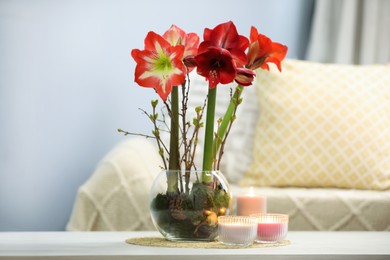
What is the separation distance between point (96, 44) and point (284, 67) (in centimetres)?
86

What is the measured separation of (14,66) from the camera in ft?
9.81

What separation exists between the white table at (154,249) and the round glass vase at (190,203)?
0.24ft

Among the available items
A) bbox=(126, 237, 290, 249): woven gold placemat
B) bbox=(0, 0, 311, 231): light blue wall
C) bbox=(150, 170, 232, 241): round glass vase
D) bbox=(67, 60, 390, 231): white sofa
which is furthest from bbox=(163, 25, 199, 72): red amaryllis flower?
bbox=(0, 0, 311, 231): light blue wall

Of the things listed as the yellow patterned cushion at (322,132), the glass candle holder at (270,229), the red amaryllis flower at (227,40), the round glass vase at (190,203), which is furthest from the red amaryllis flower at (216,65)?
the yellow patterned cushion at (322,132)

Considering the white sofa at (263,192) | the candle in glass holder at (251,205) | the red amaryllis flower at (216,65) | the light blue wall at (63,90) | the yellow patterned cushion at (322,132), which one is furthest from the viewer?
the light blue wall at (63,90)

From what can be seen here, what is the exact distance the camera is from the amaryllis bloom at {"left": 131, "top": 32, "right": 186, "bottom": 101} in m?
1.35

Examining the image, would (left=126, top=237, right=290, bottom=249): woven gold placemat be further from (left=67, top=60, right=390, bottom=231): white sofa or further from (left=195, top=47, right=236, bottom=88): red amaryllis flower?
(left=67, top=60, right=390, bottom=231): white sofa

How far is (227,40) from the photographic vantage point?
137 cm

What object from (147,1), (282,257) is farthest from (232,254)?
(147,1)

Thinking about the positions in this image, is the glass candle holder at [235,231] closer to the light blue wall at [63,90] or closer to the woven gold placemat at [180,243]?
the woven gold placemat at [180,243]

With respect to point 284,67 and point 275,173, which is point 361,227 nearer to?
point 275,173

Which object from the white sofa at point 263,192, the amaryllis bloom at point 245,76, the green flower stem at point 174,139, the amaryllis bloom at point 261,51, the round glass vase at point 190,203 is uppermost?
the amaryllis bloom at point 261,51

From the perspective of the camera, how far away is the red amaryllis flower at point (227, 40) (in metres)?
1.36

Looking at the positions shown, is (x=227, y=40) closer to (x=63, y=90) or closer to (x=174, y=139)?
(x=174, y=139)
